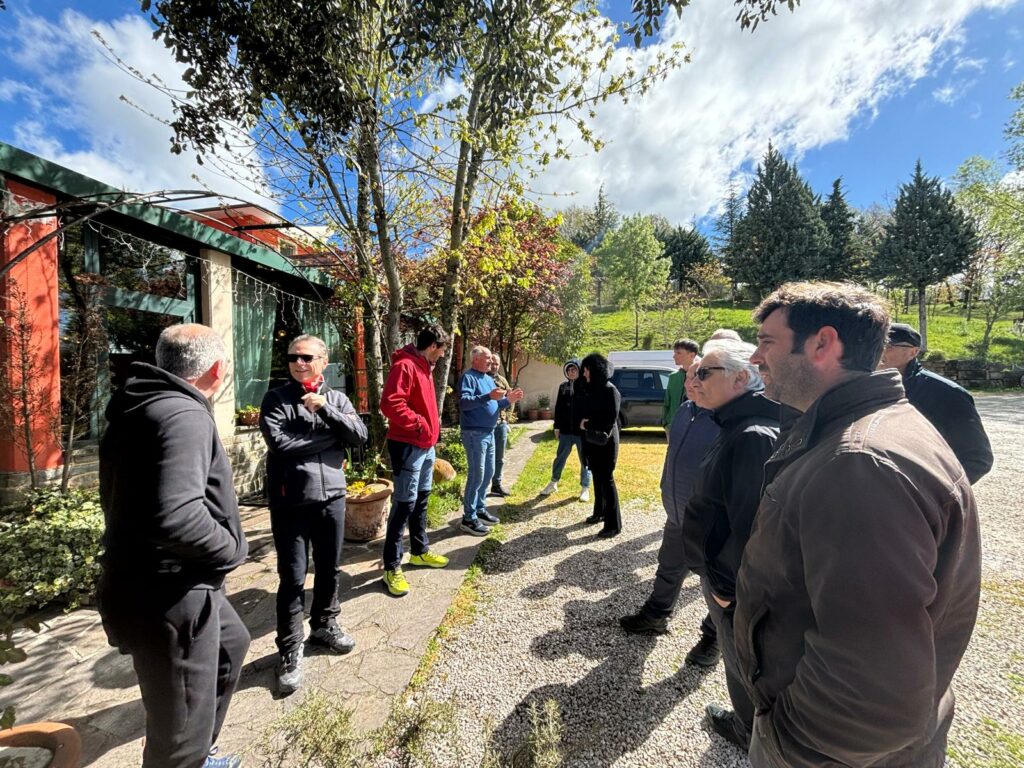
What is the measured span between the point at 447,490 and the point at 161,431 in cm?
448

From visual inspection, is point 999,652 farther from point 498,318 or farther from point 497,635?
point 498,318

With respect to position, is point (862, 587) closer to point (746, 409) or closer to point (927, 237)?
point (746, 409)

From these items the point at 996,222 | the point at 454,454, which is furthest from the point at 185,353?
the point at 996,222

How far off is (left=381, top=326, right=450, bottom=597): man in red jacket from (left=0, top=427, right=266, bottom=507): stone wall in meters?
2.29

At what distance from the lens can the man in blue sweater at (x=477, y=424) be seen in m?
4.54

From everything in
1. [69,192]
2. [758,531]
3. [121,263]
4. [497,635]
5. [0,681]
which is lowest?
[497,635]

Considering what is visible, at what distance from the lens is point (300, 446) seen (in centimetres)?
246

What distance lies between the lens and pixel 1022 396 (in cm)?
1627

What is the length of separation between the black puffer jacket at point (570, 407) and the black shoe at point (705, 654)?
277 centimetres

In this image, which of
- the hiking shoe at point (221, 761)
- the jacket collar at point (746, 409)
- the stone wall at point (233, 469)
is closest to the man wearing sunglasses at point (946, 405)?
the jacket collar at point (746, 409)

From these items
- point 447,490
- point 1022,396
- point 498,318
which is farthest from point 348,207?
point 1022,396

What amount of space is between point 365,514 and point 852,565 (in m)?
4.15

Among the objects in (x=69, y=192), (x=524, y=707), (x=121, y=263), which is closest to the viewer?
(x=524, y=707)

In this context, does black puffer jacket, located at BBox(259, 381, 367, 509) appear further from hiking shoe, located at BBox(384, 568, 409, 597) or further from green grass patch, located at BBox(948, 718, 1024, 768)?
green grass patch, located at BBox(948, 718, 1024, 768)
